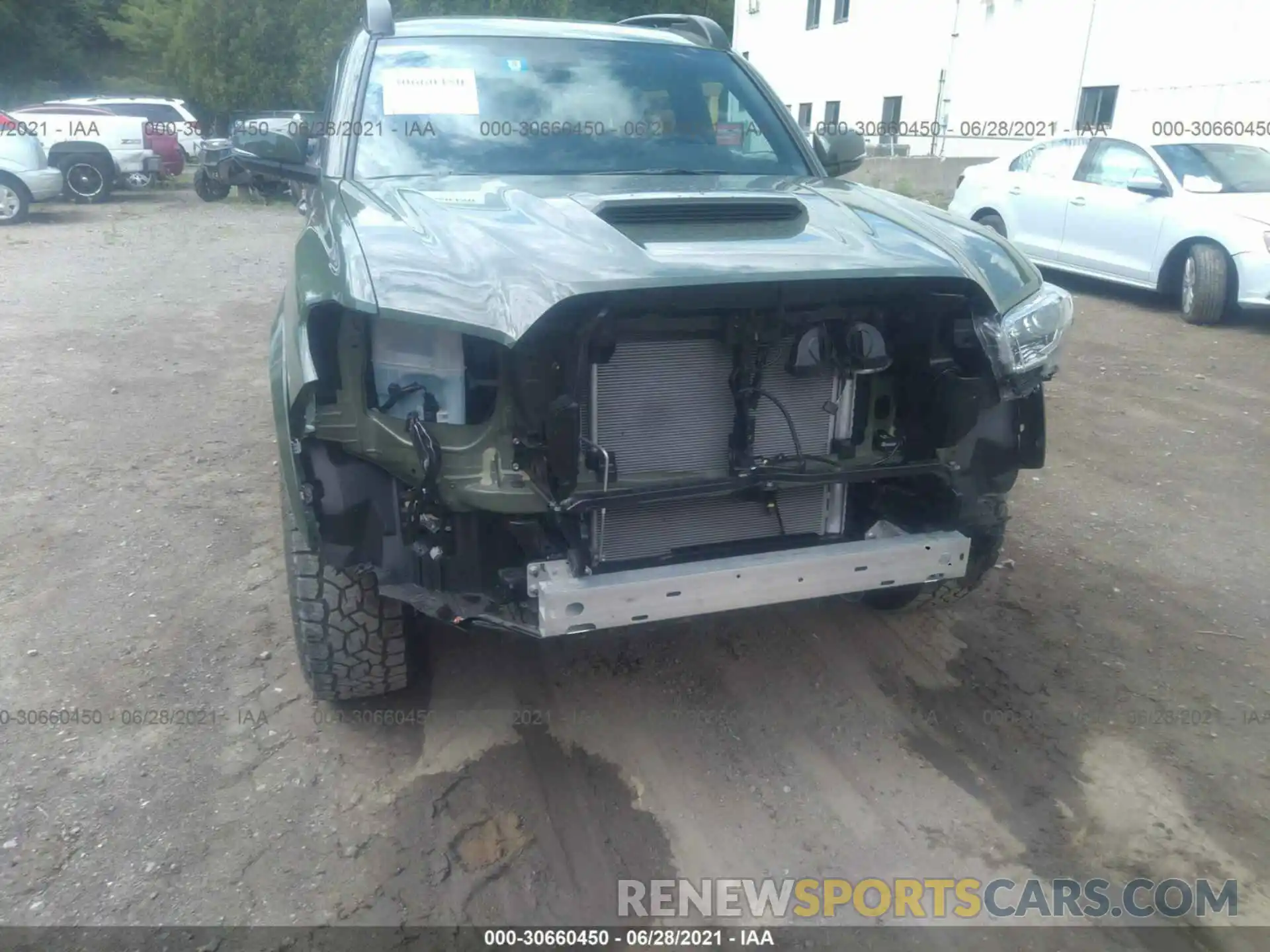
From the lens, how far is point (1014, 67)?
18.2 metres

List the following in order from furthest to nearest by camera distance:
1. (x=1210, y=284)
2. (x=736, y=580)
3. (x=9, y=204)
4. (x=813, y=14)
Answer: (x=813, y=14) < (x=9, y=204) < (x=1210, y=284) < (x=736, y=580)

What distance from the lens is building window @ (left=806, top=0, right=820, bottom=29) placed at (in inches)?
1000

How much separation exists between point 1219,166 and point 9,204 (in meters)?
14.5

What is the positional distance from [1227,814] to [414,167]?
3.15 meters

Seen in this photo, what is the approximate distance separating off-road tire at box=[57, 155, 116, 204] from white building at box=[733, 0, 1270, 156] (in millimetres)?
12288

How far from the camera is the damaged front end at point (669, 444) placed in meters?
Answer: 2.50

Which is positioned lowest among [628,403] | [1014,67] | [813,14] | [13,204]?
[13,204]

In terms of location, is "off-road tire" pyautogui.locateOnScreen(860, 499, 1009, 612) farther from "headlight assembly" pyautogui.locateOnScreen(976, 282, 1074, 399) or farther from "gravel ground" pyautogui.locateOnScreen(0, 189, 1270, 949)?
"headlight assembly" pyautogui.locateOnScreen(976, 282, 1074, 399)

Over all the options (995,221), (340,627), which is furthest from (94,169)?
(340,627)

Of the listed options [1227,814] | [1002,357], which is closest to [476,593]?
[1002,357]

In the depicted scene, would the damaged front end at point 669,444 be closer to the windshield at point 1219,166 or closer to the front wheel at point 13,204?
the windshield at point 1219,166

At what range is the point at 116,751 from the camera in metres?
2.96

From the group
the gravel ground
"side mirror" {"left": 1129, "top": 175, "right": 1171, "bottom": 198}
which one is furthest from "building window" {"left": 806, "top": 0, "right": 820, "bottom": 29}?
the gravel ground

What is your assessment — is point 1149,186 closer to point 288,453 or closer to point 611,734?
point 611,734
